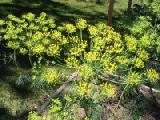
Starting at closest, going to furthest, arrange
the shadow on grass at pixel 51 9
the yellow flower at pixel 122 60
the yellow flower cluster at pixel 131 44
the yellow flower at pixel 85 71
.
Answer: the yellow flower at pixel 85 71, the yellow flower at pixel 122 60, the yellow flower cluster at pixel 131 44, the shadow on grass at pixel 51 9

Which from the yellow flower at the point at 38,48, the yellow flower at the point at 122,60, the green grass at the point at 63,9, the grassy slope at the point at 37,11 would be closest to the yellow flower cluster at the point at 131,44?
the yellow flower at the point at 122,60

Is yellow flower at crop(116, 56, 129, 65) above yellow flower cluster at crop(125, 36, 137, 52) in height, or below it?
below

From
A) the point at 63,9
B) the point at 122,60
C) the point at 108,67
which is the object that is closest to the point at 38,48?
the point at 108,67

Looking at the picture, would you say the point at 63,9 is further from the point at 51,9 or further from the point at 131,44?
the point at 131,44

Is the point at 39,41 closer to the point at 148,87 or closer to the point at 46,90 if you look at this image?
the point at 46,90

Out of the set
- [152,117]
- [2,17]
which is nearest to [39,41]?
[152,117]

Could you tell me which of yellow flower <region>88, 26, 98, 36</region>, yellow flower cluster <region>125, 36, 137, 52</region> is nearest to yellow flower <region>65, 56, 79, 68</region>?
yellow flower <region>88, 26, 98, 36</region>

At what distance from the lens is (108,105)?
24.1 feet

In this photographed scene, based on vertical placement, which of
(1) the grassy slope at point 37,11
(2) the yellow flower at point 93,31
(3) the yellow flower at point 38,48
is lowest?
(1) the grassy slope at point 37,11

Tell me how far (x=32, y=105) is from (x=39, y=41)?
1984 millimetres

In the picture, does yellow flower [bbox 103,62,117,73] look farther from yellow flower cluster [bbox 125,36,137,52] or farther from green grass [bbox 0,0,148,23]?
green grass [bbox 0,0,148,23]

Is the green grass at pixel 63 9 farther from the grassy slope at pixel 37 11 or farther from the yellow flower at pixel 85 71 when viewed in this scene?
the yellow flower at pixel 85 71

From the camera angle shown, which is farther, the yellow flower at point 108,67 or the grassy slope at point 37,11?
the grassy slope at point 37,11

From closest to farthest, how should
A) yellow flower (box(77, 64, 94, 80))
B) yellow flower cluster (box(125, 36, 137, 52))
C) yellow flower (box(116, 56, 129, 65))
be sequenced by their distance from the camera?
yellow flower (box(77, 64, 94, 80)) < yellow flower (box(116, 56, 129, 65)) < yellow flower cluster (box(125, 36, 137, 52))
